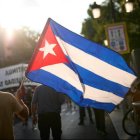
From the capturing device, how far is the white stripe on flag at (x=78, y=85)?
7.34 meters

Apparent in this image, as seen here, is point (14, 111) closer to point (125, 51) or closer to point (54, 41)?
point (54, 41)

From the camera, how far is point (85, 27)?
88.6 meters

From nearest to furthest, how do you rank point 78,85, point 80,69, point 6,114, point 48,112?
point 6,114 → point 78,85 → point 80,69 → point 48,112

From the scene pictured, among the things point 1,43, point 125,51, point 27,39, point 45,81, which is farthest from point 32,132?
point 27,39

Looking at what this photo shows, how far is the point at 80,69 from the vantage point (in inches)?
292

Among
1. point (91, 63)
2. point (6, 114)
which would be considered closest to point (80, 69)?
point (91, 63)

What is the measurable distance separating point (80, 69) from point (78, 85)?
265 mm

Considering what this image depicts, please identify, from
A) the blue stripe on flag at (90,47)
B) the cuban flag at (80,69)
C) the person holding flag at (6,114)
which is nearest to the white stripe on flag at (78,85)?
the cuban flag at (80,69)

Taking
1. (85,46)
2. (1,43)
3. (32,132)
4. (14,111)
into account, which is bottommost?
(32,132)

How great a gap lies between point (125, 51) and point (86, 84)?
7994mm

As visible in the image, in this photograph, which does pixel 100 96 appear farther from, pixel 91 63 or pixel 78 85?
pixel 91 63

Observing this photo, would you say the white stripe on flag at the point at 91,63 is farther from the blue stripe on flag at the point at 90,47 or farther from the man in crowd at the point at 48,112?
the man in crowd at the point at 48,112

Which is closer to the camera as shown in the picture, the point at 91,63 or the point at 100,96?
the point at 100,96

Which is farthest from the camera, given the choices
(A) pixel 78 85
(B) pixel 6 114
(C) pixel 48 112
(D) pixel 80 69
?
(C) pixel 48 112
